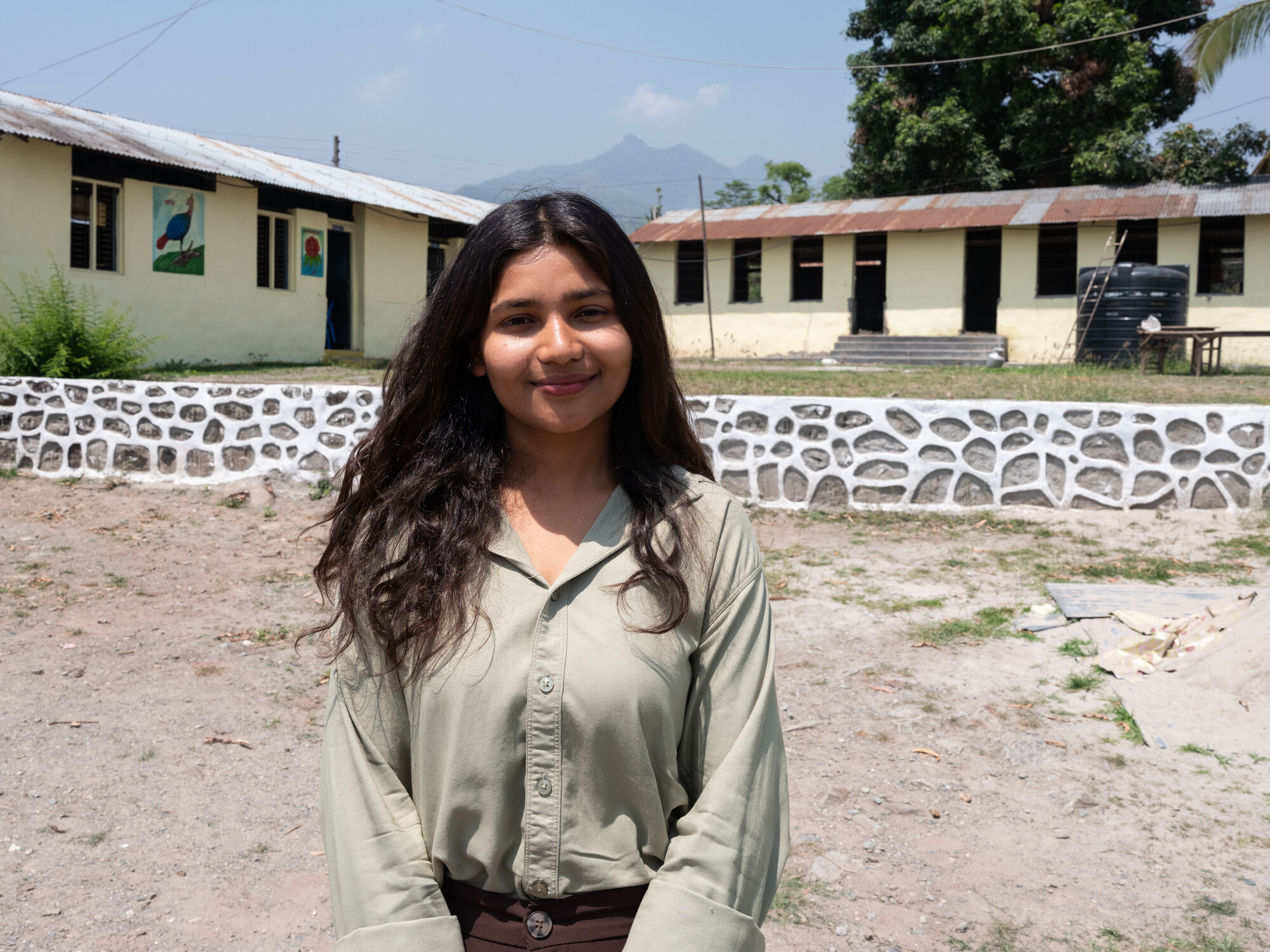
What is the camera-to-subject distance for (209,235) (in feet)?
50.9

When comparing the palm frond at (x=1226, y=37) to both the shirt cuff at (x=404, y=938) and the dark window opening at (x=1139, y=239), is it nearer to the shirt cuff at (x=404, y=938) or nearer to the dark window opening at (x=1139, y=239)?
the dark window opening at (x=1139, y=239)

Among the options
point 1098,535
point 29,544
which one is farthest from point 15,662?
point 1098,535

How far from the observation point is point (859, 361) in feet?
68.3

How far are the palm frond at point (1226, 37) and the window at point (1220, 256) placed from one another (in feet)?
9.19

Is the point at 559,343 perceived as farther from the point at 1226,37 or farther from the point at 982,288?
the point at 982,288

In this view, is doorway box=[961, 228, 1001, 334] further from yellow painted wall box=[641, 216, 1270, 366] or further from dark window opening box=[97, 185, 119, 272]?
dark window opening box=[97, 185, 119, 272]

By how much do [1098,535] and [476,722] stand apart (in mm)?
6668

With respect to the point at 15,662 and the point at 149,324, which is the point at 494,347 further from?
the point at 149,324

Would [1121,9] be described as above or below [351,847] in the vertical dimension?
above

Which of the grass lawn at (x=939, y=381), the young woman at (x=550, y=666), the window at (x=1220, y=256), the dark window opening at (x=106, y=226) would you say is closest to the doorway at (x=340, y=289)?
the grass lawn at (x=939, y=381)

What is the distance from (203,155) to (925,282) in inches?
571

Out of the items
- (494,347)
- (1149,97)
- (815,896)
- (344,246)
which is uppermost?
(1149,97)

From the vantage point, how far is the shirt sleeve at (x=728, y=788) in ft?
4.77

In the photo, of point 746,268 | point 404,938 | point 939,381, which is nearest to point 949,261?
point 746,268
